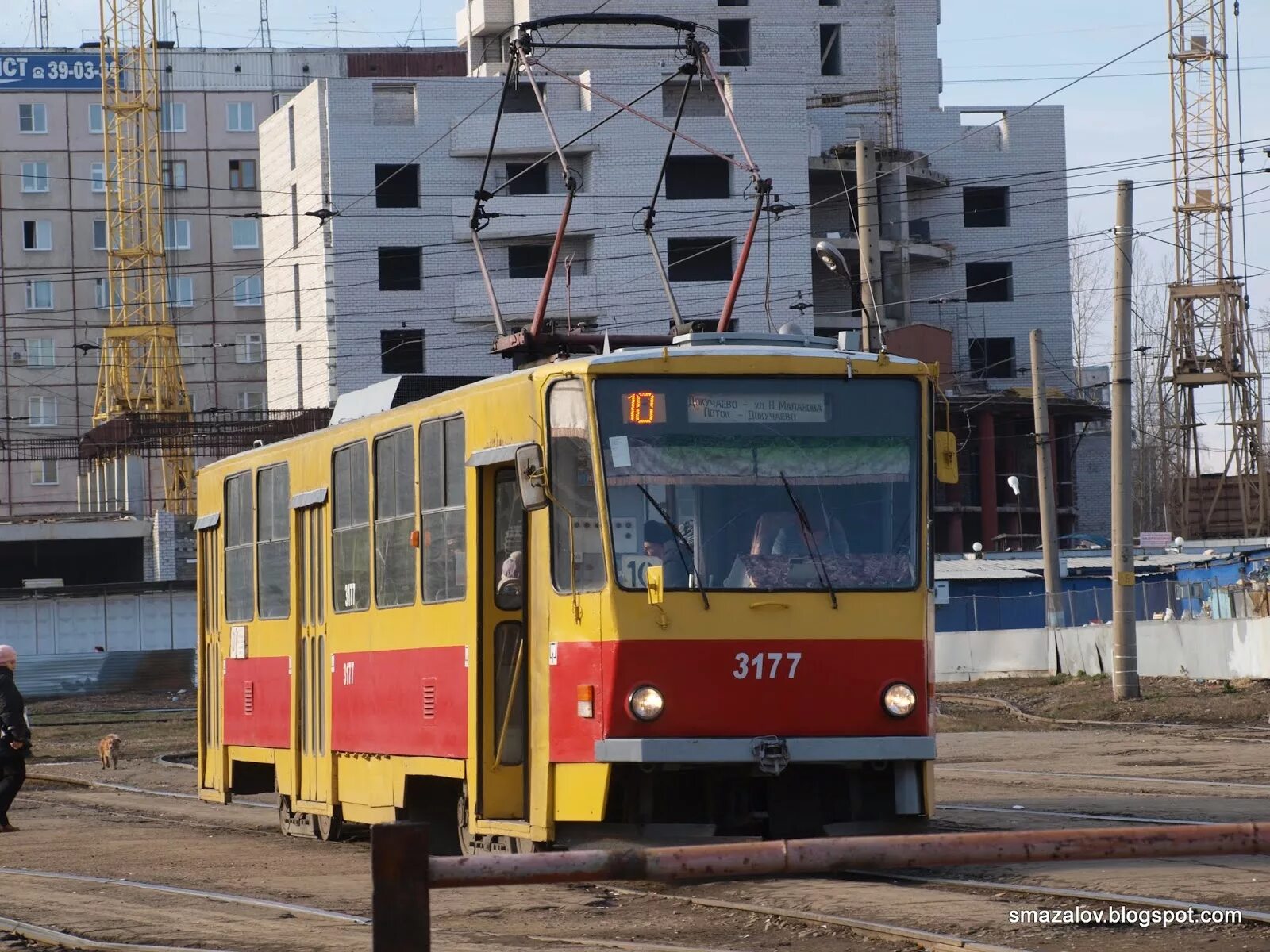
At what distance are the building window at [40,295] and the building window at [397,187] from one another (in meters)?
30.1

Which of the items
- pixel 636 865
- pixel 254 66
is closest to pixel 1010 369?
pixel 254 66

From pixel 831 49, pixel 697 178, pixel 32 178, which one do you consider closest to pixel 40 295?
pixel 32 178

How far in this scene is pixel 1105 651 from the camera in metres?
37.7

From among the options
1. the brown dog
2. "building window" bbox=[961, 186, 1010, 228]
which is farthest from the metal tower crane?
Result: the brown dog

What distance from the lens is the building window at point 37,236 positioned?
9481 cm

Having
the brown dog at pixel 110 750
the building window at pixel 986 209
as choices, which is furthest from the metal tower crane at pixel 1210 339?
the brown dog at pixel 110 750

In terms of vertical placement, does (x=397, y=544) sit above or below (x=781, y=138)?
below

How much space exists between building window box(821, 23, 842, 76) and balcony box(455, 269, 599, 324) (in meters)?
15.8

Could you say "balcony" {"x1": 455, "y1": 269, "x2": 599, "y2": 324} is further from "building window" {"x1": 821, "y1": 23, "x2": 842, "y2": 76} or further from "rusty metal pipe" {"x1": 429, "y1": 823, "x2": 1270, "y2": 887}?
"rusty metal pipe" {"x1": 429, "y1": 823, "x2": 1270, "y2": 887}

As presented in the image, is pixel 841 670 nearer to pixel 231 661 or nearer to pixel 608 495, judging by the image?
pixel 608 495

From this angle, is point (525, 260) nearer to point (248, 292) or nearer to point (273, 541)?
point (248, 292)

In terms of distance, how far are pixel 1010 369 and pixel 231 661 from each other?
209 ft

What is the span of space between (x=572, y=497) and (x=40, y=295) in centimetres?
8820

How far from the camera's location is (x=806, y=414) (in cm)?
1145
